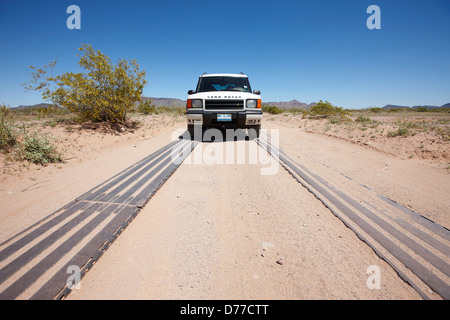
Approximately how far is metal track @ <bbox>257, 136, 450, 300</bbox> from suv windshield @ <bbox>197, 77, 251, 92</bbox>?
487cm

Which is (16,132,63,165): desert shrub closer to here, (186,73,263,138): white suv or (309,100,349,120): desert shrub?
(186,73,263,138): white suv

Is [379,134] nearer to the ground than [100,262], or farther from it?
farther from it

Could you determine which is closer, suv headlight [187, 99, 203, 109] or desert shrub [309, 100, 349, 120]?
suv headlight [187, 99, 203, 109]

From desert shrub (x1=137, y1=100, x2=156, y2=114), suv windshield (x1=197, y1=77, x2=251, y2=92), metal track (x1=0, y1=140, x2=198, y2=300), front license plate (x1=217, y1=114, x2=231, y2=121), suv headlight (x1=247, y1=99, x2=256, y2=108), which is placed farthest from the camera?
desert shrub (x1=137, y1=100, x2=156, y2=114)

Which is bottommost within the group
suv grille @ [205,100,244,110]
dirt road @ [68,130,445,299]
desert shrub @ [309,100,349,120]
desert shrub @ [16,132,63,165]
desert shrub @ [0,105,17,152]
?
dirt road @ [68,130,445,299]

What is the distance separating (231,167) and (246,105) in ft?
9.17

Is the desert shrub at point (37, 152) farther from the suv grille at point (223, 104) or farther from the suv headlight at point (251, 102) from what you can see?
the suv headlight at point (251, 102)

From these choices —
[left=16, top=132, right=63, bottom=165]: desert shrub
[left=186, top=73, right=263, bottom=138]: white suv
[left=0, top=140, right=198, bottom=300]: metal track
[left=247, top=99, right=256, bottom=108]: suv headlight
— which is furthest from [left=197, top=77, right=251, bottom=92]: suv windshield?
[left=0, top=140, right=198, bottom=300]: metal track

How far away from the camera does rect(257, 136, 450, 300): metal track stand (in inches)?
56.4

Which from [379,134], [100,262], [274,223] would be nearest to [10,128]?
[100,262]

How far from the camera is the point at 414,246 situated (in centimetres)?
172

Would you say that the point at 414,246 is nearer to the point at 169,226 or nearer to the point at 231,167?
the point at 169,226

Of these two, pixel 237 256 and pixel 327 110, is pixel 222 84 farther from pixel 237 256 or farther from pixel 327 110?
pixel 327 110

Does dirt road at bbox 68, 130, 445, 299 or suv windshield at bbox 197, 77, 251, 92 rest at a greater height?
suv windshield at bbox 197, 77, 251, 92
